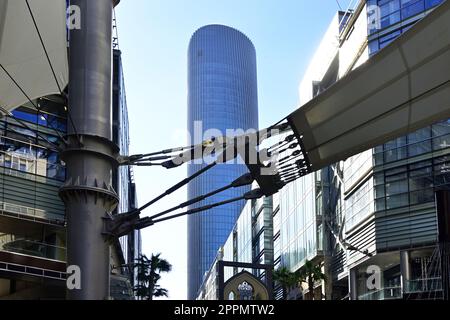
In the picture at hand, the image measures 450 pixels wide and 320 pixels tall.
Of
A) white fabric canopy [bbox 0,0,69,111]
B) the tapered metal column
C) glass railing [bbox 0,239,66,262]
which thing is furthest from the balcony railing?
the tapered metal column

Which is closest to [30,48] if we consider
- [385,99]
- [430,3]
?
[385,99]

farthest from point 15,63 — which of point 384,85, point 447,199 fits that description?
point 447,199

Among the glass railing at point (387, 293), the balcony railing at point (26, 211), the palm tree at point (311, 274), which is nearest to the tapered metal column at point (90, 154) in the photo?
the balcony railing at point (26, 211)

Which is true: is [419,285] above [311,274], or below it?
below

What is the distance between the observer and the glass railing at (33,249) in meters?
29.7

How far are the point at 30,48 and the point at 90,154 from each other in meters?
2.96

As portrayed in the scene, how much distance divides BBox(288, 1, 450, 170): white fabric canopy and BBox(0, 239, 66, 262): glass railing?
2121 centimetres

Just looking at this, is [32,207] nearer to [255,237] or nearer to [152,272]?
[152,272]

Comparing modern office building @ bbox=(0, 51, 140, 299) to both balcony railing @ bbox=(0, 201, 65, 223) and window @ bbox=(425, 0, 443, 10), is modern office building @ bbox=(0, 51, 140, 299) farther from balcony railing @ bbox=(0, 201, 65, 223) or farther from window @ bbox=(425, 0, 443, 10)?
window @ bbox=(425, 0, 443, 10)

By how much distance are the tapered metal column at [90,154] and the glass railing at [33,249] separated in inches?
809

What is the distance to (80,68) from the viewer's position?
10469 mm

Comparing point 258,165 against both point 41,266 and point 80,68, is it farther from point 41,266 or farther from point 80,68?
point 41,266

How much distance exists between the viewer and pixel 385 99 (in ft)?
34.9

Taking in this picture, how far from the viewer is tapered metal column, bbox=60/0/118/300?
9.98m
